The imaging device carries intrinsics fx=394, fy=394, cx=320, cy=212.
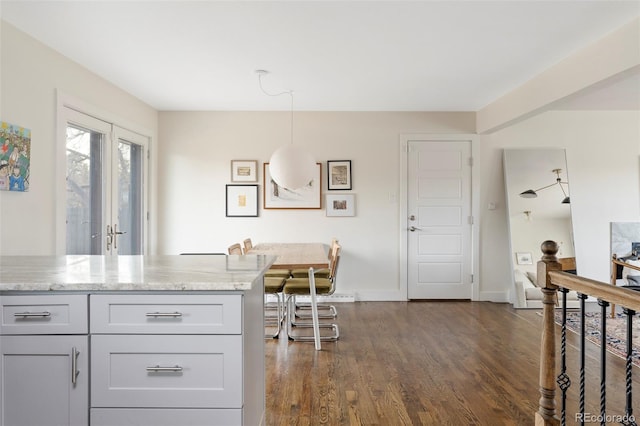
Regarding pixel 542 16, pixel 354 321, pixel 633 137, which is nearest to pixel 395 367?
pixel 354 321

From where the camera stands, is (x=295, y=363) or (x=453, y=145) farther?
(x=453, y=145)

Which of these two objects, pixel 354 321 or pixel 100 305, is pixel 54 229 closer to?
pixel 100 305

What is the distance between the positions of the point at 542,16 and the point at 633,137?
342cm

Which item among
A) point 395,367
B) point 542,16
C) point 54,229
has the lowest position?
point 395,367

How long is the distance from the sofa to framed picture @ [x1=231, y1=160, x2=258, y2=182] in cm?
338

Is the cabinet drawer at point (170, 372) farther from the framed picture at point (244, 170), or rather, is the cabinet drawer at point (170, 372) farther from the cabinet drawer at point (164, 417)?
the framed picture at point (244, 170)

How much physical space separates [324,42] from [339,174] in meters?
2.19

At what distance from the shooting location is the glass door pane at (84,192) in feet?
10.8

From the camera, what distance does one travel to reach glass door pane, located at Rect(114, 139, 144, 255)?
13.4 ft

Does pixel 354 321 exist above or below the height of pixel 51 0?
below

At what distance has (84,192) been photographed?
3.46 metres

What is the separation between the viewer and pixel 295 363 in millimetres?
2922

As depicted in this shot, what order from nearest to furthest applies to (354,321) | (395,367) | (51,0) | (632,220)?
1. (51,0)
2. (395,367)
3. (354,321)
4. (632,220)

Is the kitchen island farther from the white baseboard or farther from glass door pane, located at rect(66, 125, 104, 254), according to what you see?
the white baseboard
